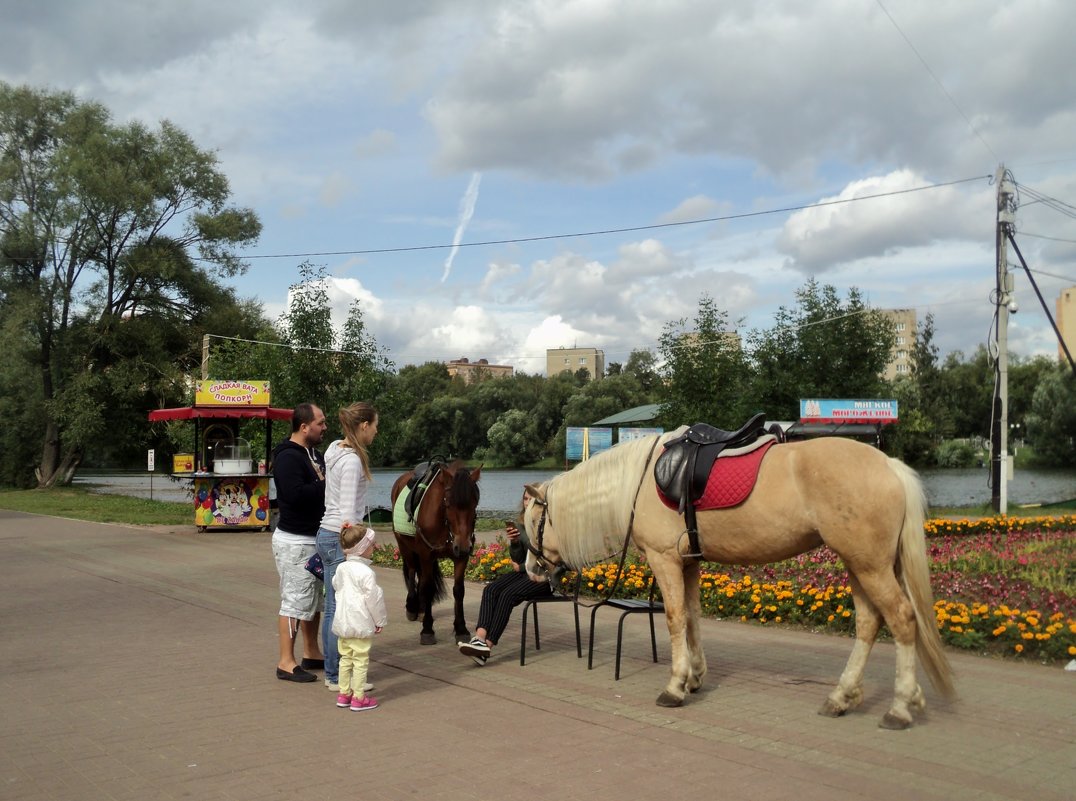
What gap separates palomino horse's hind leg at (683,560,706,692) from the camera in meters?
6.18

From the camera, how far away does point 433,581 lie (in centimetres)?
812

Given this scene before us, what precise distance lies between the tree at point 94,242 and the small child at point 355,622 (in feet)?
108

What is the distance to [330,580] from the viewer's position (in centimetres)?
637

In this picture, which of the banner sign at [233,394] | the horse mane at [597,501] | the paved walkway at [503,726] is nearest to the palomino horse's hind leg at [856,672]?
the paved walkway at [503,726]

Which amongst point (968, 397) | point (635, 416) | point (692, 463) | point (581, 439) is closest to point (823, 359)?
point (635, 416)

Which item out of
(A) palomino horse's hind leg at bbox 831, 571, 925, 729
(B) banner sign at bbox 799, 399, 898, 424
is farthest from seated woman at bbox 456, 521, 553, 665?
(B) banner sign at bbox 799, 399, 898, 424

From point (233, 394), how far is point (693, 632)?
15.9m

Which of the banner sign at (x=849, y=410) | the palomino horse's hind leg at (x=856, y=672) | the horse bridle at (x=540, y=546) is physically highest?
the banner sign at (x=849, y=410)

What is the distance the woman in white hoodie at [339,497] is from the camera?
20.5 ft

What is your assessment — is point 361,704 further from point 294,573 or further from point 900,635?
point 900,635

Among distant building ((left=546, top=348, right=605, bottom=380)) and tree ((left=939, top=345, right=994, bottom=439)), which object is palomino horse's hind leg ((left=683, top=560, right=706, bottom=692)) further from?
distant building ((left=546, top=348, right=605, bottom=380))

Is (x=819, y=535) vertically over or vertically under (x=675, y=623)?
over

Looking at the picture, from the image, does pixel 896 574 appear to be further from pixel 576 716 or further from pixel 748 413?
pixel 748 413

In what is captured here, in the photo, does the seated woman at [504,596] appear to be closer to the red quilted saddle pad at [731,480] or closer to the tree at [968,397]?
the red quilted saddle pad at [731,480]
